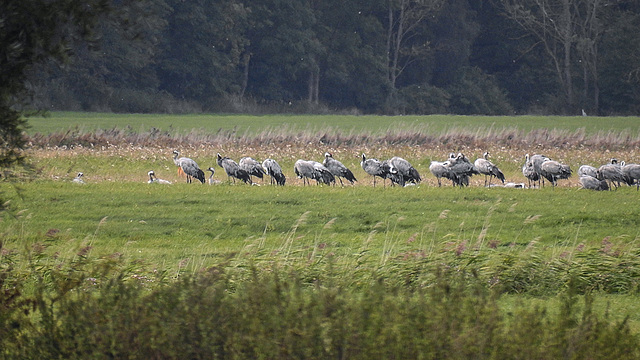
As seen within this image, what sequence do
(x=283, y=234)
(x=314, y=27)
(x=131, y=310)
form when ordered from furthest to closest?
(x=314, y=27) → (x=283, y=234) → (x=131, y=310)

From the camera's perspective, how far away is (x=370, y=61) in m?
81.9

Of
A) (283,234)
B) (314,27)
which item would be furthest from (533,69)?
(283,234)

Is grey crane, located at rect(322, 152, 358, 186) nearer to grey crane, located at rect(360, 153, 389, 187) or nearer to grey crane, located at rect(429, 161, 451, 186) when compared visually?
grey crane, located at rect(360, 153, 389, 187)

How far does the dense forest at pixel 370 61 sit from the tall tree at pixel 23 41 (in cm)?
5825

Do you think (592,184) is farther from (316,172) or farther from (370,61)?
(370,61)

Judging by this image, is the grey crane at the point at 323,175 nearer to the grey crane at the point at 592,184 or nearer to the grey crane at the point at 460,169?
the grey crane at the point at 460,169

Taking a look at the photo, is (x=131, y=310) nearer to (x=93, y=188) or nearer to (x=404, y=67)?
(x=93, y=188)

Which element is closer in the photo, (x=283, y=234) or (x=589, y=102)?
(x=283, y=234)

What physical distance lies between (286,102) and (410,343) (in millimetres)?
76423

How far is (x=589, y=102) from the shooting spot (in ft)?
274

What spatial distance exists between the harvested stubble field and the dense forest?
4024 cm

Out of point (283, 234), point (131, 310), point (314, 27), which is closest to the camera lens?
point (131, 310)

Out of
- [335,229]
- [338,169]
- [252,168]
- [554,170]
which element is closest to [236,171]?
[252,168]

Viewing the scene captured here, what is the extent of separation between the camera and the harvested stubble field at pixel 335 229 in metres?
11.1
